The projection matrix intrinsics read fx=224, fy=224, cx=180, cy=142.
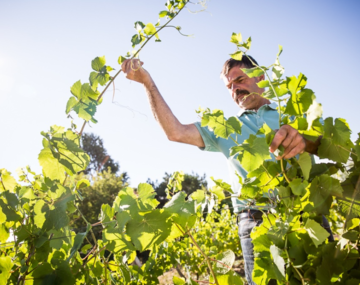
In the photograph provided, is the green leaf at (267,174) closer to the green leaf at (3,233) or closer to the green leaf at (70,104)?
the green leaf at (70,104)

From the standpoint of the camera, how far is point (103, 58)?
1143mm

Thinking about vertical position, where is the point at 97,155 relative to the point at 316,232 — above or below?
above

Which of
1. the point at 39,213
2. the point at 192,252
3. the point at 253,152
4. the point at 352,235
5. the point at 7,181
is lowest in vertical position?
the point at 192,252

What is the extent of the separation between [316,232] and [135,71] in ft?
4.52

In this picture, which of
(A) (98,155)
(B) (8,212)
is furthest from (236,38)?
(A) (98,155)

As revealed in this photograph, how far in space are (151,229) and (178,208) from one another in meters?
0.12

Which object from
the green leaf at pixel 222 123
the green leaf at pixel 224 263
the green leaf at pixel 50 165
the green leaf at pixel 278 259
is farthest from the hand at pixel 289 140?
the green leaf at pixel 50 165

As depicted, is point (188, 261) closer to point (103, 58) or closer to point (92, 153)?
point (103, 58)

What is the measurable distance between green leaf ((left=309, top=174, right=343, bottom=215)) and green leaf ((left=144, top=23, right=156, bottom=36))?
110 centimetres

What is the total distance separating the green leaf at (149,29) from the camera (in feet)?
4.12

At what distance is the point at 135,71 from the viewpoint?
1566 millimetres

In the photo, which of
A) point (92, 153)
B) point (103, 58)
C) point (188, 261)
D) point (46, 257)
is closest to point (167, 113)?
point (103, 58)

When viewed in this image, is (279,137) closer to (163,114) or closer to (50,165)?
(50,165)

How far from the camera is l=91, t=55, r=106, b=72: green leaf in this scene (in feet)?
3.70
